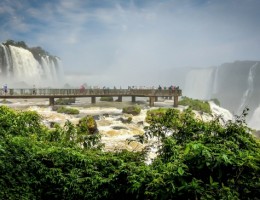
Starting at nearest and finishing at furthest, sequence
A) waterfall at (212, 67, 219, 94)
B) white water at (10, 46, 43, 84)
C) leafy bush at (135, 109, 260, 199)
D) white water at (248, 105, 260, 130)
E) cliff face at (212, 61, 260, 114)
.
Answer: leafy bush at (135, 109, 260, 199), white water at (248, 105, 260, 130), white water at (10, 46, 43, 84), cliff face at (212, 61, 260, 114), waterfall at (212, 67, 219, 94)

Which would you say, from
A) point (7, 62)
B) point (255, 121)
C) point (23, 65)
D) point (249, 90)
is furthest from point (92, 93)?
point (249, 90)

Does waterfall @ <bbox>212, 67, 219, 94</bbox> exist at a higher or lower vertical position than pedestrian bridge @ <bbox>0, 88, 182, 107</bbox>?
higher

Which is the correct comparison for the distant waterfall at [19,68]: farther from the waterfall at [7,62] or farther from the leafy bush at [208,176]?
the leafy bush at [208,176]

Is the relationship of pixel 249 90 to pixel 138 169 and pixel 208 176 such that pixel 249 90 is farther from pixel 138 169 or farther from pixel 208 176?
pixel 208 176

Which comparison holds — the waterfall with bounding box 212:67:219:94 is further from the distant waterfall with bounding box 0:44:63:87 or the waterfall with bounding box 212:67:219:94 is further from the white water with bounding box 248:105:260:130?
the distant waterfall with bounding box 0:44:63:87

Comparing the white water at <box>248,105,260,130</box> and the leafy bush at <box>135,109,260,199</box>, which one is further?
the white water at <box>248,105,260,130</box>

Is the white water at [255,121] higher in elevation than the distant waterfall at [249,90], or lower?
lower

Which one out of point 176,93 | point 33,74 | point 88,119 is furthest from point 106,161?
point 33,74

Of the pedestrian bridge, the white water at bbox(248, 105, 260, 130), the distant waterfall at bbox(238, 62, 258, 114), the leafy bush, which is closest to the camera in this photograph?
the leafy bush

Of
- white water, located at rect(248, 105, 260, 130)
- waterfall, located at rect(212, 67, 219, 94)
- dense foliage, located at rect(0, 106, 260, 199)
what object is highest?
waterfall, located at rect(212, 67, 219, 94)

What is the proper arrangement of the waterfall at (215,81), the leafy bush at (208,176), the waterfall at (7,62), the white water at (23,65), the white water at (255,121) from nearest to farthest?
the leafy bush at (208,176) < the white water at (255,121) < the waterfall at (7,62) < the white water at (23,65) < the waterfall at (215,81)

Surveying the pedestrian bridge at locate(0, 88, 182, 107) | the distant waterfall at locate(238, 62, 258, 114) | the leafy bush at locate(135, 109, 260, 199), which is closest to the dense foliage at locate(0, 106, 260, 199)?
the leafy bush at locate(135, 109, 260, 199)

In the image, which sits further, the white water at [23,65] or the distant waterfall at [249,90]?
the distant waterfall at [249,90]

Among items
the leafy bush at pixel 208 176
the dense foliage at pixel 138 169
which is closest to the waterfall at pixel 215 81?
the dense foliage at pixel 138 169
